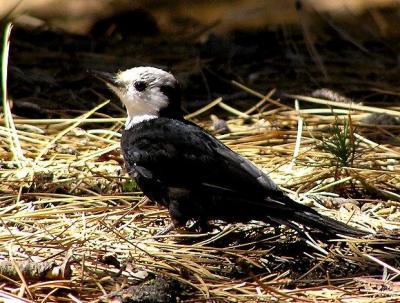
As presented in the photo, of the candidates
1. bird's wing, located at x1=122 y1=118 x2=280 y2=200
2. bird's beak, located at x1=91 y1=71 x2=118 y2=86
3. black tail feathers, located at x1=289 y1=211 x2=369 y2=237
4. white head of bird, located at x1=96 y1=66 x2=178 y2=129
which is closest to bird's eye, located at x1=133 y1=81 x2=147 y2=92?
white head of bird, located at x1=96 y1=66 x2=178 y2=129

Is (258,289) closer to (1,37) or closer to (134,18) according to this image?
(1,37)

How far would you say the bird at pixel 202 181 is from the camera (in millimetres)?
3695

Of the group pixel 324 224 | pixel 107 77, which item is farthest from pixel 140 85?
pixel 324 224

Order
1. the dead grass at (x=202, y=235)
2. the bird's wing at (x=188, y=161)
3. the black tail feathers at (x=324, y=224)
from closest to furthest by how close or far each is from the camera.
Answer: the dead grass at (x=202, y=235), the black tail feathers at (x=324, y=224), the bird's wing at (x=188, y=161)

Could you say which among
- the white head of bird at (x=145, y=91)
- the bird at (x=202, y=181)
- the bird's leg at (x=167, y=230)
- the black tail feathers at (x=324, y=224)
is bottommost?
the bird's leg at (x=167, y=230)

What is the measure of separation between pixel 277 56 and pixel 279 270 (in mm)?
3398

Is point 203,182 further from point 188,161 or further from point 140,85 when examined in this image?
point 140,85

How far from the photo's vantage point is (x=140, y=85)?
4527mm

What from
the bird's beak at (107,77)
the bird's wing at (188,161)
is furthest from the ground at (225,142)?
the bird's beak at (107,77)

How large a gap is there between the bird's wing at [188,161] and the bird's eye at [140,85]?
34 cm

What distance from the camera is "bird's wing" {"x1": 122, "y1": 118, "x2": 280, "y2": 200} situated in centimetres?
381

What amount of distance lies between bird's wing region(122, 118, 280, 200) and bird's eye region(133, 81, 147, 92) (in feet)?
1.11

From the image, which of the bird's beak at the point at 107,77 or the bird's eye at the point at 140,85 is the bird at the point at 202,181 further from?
the bird's beak at the point at 107,77

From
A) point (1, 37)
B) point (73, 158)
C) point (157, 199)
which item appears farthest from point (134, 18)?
point (157, 199)
